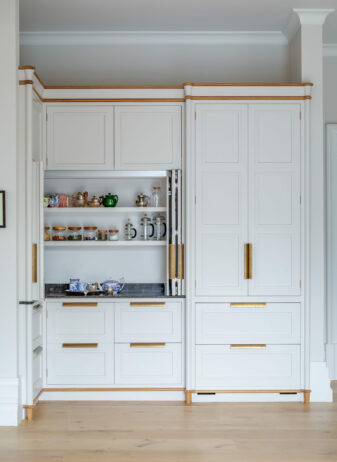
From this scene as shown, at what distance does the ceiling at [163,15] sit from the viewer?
155 inches

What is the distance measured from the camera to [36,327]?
381 cm

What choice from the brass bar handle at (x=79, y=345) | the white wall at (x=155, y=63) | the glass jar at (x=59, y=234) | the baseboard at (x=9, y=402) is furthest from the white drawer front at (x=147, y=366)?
the white wall at (x=155, y=63)

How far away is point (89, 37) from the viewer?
14.9 feet

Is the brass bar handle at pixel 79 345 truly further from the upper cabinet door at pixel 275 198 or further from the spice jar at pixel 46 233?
the upper cabinet door at pixel 275 198

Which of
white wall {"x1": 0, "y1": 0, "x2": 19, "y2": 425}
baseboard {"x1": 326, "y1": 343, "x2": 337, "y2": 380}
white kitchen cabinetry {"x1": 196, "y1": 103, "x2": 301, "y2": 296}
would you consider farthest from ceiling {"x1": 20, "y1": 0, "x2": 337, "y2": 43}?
baseboard {"x1": 326, "y1": 343, "x2": 337, "y2": 380}

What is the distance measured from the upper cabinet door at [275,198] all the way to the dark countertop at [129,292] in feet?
2.37

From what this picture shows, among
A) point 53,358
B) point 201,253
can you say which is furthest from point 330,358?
point 53,358

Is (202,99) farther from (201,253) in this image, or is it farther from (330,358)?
(330,358)

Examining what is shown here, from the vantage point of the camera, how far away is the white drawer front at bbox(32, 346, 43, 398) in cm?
370

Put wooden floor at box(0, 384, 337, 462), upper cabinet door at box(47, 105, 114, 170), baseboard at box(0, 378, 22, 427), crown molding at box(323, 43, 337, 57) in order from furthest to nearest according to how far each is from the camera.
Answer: crown molding at box(323, 43, 337, 57) → upper cabinet door at box(47, 105, 114, 170) → baseboard at box(0, 378, 22, 427) → wooden floor at box(0, 384, 337, 462)

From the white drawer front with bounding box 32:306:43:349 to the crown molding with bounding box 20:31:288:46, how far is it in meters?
2.38

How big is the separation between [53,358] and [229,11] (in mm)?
3084

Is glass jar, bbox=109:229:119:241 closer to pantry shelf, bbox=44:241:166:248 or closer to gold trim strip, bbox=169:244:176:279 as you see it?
pantry shelf, bbox=44:241:166:248

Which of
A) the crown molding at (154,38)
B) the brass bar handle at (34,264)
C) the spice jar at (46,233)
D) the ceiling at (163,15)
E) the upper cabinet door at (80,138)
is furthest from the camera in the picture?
the crown molding at (154,38)
